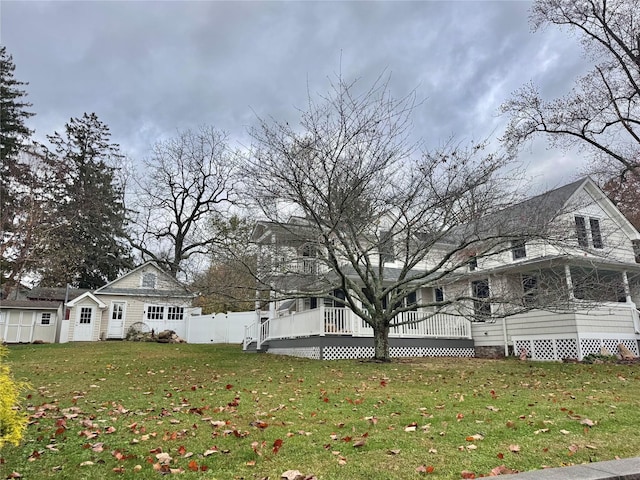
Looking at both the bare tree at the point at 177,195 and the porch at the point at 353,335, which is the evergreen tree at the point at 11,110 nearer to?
the bare tree at the point at 177,195

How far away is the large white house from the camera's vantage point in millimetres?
13094

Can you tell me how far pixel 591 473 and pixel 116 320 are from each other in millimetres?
27509

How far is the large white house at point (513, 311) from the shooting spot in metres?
13.1

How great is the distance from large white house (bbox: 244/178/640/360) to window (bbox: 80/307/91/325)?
42.8 feet

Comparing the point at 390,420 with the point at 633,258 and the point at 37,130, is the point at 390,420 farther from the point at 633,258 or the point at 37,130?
the point at 37,130

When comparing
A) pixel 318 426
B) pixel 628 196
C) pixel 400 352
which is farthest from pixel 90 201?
pixel 628 196

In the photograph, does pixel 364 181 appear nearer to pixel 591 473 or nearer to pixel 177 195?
pixel 591 473

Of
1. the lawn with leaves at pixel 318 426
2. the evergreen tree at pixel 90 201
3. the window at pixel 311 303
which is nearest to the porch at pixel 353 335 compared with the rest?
the window at pixel 311 303

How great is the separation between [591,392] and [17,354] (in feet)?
58.2

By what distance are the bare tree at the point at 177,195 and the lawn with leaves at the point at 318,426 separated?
2128cm

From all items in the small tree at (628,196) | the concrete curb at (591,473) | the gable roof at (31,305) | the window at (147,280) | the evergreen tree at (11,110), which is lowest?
the concrete curb at (591,473)

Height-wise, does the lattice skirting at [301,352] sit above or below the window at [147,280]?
below

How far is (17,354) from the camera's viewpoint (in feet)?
51.5

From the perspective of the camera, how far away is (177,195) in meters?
31.0
